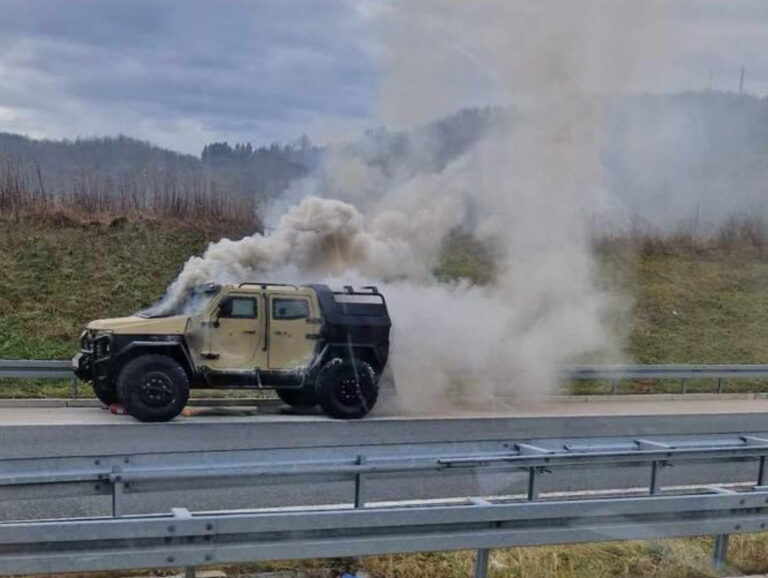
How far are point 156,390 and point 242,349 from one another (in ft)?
4.45

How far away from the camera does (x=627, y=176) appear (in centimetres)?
2142

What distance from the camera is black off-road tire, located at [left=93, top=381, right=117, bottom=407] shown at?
14219 mm

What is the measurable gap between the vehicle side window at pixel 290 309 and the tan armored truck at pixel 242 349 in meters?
0.01

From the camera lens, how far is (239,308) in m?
14.5

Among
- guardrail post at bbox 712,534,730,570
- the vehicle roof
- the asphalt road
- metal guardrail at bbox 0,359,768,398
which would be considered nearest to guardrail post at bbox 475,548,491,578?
the asphalt road

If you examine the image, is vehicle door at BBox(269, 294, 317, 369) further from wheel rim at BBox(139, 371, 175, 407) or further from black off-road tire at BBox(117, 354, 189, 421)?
wheel rim at BBox(139, 371, 175, 407)

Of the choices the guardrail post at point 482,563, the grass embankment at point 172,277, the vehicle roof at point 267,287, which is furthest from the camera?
the grass embankment at point 172,277

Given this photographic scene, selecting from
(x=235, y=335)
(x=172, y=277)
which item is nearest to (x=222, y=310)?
(x=235, y=335)

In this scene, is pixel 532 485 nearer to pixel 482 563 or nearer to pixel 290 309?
pixel 482 563

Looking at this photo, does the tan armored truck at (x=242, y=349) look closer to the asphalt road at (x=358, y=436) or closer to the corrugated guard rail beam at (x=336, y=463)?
the asphalt road at (x=358, y=436)

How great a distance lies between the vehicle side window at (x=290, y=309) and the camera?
1465cm

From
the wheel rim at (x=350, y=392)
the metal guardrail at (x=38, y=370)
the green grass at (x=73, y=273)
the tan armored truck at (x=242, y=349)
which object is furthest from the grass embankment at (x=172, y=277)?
the wheel rim at (x=350, y=392)

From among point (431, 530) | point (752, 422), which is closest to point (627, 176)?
point (752, 422)

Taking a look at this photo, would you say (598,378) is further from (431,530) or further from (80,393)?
(431,530)
